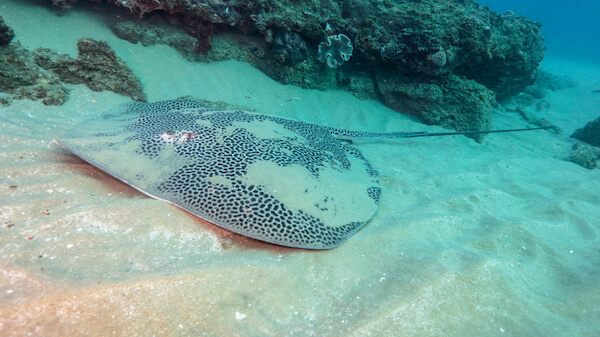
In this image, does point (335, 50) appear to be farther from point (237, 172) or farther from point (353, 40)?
point (237, 172)

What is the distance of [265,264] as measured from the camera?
2.73 metres

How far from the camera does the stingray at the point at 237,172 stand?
2.77 meters

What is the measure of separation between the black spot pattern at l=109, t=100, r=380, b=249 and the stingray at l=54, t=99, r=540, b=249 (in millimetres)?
10

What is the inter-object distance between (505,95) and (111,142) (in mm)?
13940

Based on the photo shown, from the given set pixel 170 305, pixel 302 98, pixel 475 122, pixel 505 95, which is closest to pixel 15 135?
pixel 170 305

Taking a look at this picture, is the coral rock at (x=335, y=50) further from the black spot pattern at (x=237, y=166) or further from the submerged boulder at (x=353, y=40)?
the black spot pattern at (x=237, y=166)

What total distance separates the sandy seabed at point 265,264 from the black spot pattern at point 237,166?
1.08 ft

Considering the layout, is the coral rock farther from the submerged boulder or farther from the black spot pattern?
the black spot pattern

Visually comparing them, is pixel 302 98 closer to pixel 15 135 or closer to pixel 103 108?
pixel 103 108

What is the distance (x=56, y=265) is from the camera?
2.18 meters

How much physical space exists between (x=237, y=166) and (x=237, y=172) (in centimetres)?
12

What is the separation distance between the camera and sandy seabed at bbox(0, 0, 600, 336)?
2086mm

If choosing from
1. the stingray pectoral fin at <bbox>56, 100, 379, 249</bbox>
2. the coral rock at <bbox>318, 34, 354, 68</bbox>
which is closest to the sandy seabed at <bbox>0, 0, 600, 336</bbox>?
the stingray pectoral fin at <bbox>56, 100, 379, 249</bbox>

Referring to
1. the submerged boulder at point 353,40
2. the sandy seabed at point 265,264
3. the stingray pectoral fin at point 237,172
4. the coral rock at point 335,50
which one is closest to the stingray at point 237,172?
the stingray pectoral fin at point 237,172
